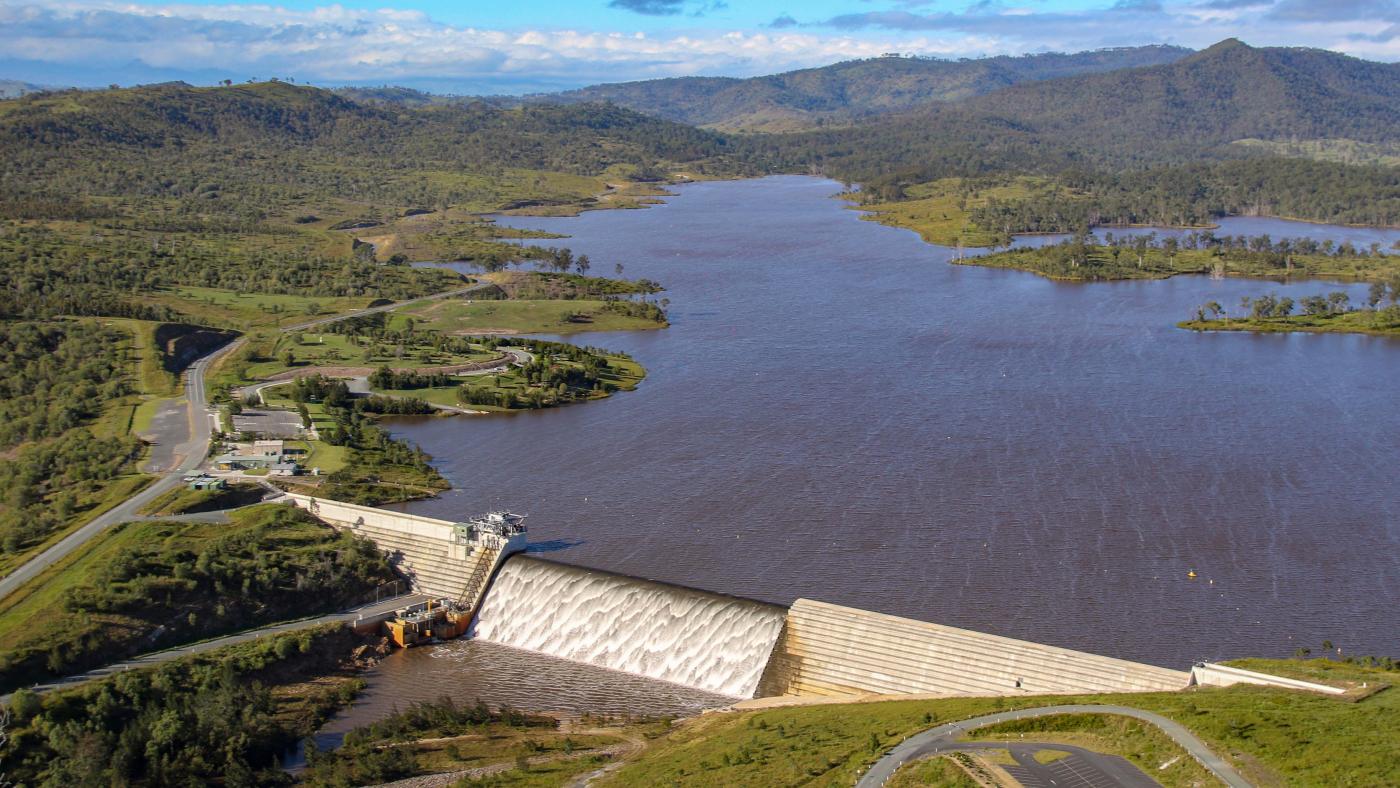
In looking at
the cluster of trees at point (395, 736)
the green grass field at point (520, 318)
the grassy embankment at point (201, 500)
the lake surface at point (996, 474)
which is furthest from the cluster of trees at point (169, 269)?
the cluster of trees at point (395, 736)

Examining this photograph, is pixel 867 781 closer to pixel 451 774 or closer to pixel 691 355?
pixel 451 774

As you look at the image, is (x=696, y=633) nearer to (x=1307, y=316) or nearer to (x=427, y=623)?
(x=427, y=623)

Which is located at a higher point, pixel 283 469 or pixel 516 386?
pixel 283 469

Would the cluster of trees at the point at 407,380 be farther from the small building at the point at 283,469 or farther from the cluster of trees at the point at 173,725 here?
the cluster of trees at the point at 173,725

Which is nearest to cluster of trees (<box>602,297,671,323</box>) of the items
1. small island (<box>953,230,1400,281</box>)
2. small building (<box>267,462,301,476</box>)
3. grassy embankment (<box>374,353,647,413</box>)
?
grassy embankment (<box>374,353,647,413</box>)

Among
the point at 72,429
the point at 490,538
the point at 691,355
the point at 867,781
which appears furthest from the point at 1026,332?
the point at 867,781

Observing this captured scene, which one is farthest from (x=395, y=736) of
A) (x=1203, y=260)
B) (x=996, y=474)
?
(x=1203, y=260)
